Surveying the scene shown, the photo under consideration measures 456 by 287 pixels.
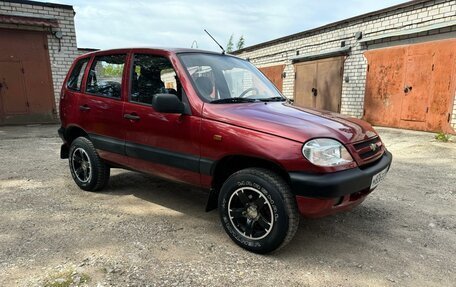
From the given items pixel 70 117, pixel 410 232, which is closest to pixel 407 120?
pixel 410 232

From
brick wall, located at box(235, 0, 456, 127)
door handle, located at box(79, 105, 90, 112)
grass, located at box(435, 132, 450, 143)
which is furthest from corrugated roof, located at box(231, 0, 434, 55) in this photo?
door handle, located at box(79, 105, 90, 112)

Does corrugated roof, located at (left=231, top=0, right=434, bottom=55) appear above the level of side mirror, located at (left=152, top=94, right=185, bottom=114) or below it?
above

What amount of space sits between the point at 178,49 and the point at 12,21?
8.51 meters

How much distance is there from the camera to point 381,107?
381 inches

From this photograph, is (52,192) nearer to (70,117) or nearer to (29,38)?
(70,117)

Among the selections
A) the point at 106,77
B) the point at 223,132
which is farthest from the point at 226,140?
the point at 106,77

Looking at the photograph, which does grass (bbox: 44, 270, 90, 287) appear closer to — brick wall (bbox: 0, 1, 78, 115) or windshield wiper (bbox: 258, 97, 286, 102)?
windshield wiper (bbox: 258, 97, 286, 102)

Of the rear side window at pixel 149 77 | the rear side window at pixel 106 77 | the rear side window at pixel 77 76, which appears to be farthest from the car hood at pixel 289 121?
the rear side window at pixel 77 76

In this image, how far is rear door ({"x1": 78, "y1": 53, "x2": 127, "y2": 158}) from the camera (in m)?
3.58

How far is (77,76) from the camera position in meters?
4.22

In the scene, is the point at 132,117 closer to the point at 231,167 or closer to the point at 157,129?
the point at 157,129

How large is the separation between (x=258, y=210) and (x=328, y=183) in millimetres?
628

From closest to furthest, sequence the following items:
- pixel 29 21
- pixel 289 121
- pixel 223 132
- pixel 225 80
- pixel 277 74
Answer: pixel 289 121
pixel 223 132
pixel 225 80
pixel 29 21
pixel 277 74

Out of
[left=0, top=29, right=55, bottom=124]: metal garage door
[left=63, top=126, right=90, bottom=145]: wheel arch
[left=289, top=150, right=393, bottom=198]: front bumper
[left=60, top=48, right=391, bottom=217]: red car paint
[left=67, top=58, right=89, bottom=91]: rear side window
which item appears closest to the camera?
[left=289, top=150, right=393, bottom=198]: front bumper
